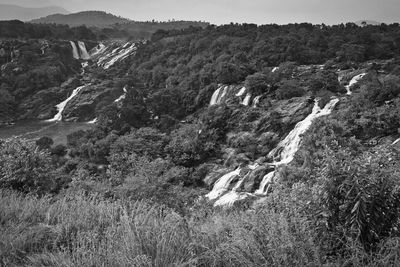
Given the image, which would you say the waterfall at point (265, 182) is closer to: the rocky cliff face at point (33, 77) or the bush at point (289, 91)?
the bush at point (289, 91)

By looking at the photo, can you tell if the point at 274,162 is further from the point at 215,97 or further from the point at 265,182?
the point at 215,97

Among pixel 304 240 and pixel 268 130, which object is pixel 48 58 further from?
pixel 304 240

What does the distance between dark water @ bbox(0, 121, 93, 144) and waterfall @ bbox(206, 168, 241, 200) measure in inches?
1171

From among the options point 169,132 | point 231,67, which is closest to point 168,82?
point 231,67

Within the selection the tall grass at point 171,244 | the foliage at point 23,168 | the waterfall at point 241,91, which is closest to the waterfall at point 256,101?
the waterfall at point 241,91

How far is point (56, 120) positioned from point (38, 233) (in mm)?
63950

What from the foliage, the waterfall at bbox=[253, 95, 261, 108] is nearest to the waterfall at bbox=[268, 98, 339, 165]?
the waterfall at bbox=[253, 95, 261, 108]

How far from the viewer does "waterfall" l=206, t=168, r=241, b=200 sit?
2970 centimetres

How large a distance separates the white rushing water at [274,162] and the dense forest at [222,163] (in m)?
0.70

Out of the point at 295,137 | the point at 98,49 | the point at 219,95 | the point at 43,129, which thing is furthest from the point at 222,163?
the point at 98,49

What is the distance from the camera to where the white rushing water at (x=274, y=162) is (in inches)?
1094

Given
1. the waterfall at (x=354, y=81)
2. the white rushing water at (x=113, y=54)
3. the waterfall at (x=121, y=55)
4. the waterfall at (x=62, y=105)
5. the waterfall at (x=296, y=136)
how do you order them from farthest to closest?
the white rushing water at (x=113, y=54) < the waterfall at (x=121, y=55) < the waterfall at (x=62, y=105) < the waterfall at (x=354, y=81) < the waterfall at (x=296, y=136)

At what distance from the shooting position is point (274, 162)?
1257 inches

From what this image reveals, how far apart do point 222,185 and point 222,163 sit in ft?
17.2
